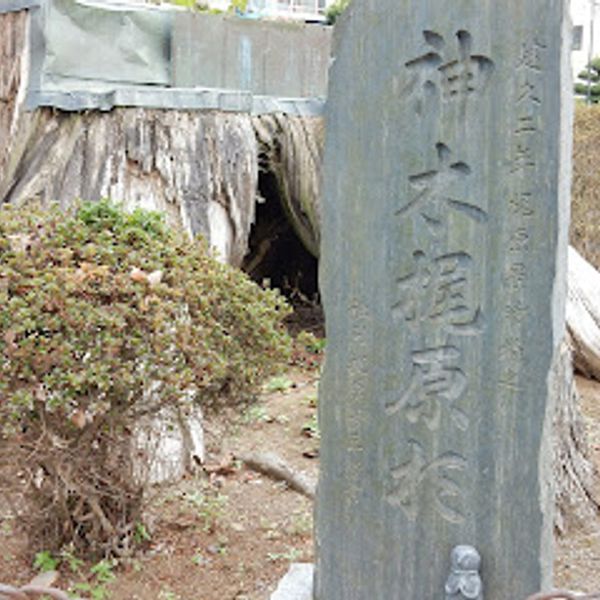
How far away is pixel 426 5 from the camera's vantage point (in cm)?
319

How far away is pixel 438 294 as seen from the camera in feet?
10.5

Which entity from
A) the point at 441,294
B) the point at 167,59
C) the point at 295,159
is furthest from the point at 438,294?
the point at 167,59

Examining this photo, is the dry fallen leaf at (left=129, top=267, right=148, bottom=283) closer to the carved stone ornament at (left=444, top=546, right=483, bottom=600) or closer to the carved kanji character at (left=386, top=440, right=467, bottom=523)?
the carved kanji character at (left=386, top=440, right=467, bottom=523)

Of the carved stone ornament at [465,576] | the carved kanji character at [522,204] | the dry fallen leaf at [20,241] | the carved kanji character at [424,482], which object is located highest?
the carved kanji character at [522,204]

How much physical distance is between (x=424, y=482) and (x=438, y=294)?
621 millimetres

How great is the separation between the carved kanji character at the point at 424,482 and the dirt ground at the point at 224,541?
39.3 inches

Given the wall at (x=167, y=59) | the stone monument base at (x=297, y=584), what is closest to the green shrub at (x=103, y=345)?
the stone monument base at (x=297, y=584)

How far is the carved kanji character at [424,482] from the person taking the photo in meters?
3.22

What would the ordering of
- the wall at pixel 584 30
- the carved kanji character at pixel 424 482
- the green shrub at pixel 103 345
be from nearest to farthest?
the carved kanji character at pixel 424 482 < the green shrub at pixel 103 345 < the wall at pixel 584 30

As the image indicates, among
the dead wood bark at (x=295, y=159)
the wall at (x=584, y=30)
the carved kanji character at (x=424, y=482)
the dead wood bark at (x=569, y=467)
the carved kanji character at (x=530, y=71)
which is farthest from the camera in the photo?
the wall at (x=584, y=30)

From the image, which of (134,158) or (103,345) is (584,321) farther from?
(103,345)

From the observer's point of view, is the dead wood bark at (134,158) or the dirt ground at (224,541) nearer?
the dirt ground at (224,541)

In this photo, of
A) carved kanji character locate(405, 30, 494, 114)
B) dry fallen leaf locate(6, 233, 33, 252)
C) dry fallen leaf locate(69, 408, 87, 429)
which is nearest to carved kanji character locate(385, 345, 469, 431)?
carved kanji character locate(405, 30, 494, 114)

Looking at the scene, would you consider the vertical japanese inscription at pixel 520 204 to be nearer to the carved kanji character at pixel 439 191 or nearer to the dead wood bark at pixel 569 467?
the carved kanji character at pixel 439 191
